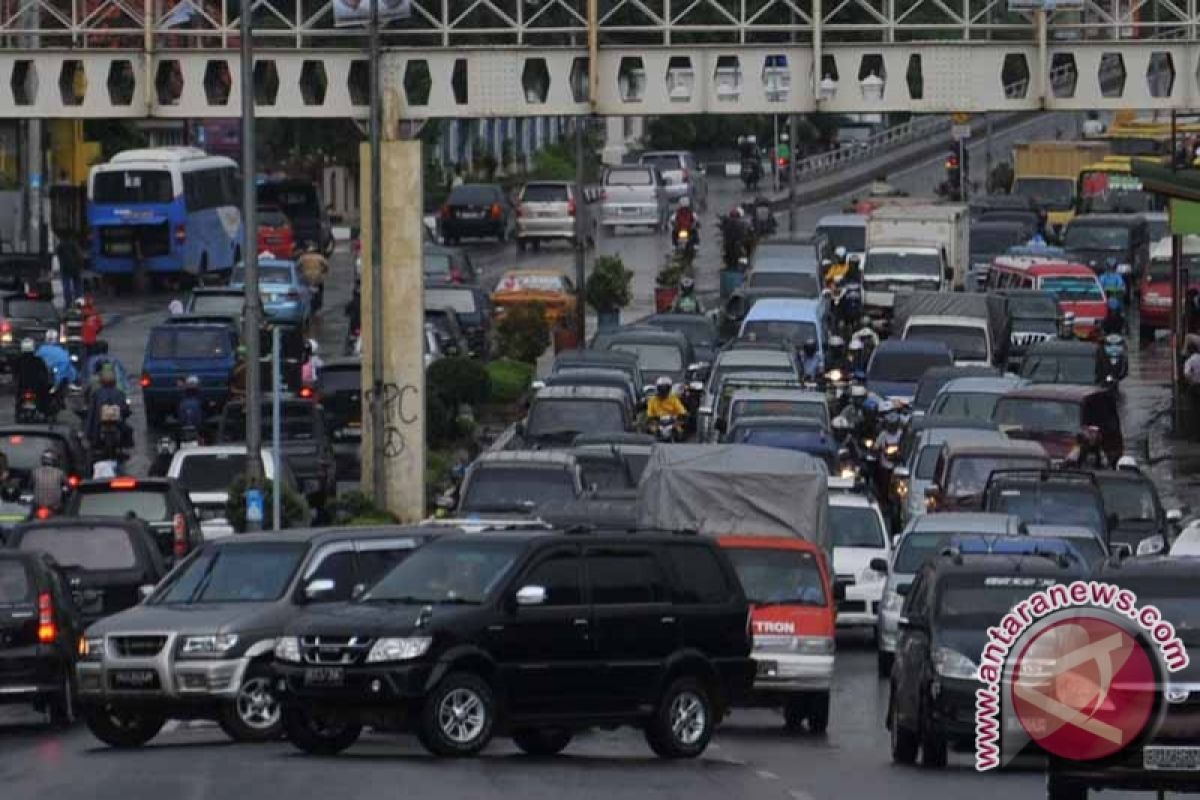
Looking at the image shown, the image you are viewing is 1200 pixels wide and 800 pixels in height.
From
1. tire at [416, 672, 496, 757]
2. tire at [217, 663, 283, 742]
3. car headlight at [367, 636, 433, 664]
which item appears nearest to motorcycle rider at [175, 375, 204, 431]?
tire at [217, 663, 283, 742]

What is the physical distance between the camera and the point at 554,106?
43.8 meters

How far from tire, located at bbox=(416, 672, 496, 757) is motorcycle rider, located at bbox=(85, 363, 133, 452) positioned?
23335 millimetres

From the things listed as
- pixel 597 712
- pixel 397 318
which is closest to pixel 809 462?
pixel 397 318

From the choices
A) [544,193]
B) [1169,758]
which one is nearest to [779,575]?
[1169,758]

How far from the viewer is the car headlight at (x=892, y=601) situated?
30594 millimetres

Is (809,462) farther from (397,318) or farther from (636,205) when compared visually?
(636,205)

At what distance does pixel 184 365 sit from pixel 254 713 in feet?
88.6

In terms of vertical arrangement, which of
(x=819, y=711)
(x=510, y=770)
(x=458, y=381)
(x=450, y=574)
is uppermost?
(x=458, y=381)

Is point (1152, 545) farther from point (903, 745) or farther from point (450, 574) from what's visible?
point (450, 574)

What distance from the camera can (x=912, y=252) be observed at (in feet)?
216

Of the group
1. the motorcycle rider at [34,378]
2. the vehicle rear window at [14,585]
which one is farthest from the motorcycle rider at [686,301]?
the vehicle rear window at [14,585]

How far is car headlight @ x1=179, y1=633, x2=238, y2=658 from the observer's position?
77.6 ft

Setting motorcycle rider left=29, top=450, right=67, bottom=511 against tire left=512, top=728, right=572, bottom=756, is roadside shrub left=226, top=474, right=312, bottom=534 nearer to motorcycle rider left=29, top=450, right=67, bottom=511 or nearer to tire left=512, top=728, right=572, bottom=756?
motorcycle rider left=29, top=450, right=67, bottom=511

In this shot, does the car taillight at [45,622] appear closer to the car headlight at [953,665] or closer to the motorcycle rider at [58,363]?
the car headlight at [953,665]
